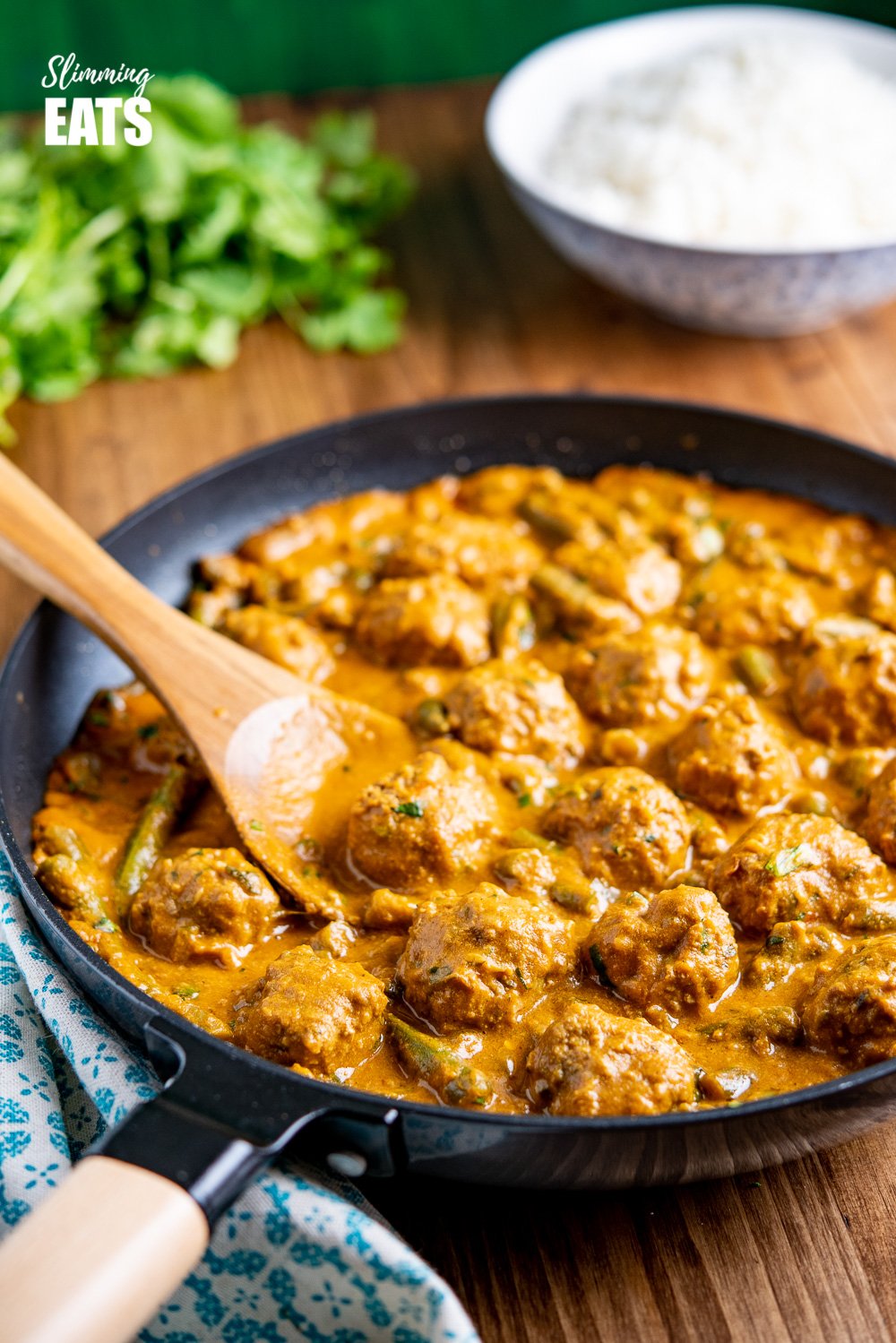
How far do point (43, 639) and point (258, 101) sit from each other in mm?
3639

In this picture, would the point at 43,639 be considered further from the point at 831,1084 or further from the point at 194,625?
the point at 831,1084

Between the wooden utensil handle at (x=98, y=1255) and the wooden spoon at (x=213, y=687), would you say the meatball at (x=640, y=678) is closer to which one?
the wooden spoon at (x=213, y=687)

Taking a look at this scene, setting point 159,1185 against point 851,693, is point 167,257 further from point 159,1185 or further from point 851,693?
point 159,1185

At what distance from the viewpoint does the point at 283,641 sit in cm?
320

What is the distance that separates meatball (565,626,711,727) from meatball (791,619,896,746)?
235mm

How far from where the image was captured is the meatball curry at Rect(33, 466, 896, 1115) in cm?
238

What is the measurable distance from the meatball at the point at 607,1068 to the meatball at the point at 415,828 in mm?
484

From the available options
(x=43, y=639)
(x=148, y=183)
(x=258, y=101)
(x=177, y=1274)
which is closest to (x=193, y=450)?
(x=148, y=183)

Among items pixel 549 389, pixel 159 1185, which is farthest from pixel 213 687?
pixel 549 389

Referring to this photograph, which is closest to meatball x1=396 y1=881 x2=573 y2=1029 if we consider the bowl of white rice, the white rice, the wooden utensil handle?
the wooden utensil handle

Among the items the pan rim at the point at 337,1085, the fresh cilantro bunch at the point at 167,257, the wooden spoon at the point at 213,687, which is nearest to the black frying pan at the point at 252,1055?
the pan rim at the point at 337,1085

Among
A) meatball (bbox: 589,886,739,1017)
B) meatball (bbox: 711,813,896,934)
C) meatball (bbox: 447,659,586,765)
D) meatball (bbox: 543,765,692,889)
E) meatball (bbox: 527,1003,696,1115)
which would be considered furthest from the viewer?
meatball (bbox: 447,659,586,765)

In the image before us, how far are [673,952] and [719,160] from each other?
297 centimetres

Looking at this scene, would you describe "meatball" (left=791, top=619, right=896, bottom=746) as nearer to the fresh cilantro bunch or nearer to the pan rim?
the pan rim
